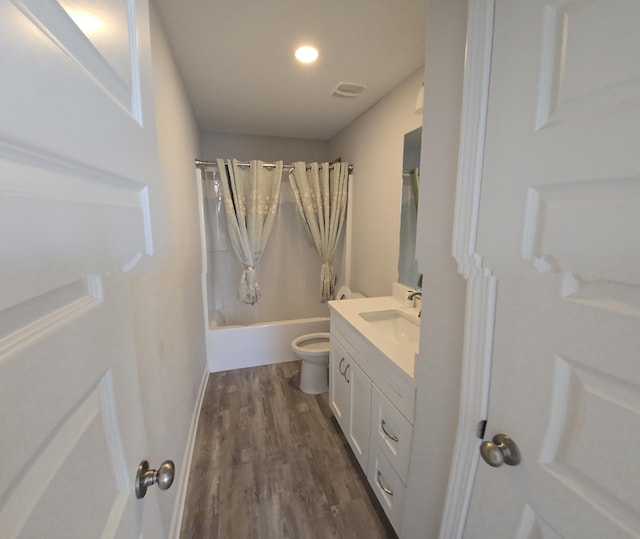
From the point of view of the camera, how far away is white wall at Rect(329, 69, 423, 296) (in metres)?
1.97

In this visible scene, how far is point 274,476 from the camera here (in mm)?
1609

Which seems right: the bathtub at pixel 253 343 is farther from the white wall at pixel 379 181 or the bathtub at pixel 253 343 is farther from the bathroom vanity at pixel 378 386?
the bathroom vanity at pixel 378 386

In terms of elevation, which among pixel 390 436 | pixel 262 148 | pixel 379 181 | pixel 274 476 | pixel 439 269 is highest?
pixel 262 148

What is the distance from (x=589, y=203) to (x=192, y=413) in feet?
7.25

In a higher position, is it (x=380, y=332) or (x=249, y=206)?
(x=249, y=206)

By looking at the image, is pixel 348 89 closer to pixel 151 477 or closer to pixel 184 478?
pixel 151 477

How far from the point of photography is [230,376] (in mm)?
2635

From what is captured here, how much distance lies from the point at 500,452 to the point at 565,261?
44 cm

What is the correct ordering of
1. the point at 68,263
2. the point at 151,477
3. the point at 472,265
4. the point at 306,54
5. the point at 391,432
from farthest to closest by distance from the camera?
the point at 306,54 → the point at 391,432 → the point at 472,265 → the point at 151,477 → the point at 68,263

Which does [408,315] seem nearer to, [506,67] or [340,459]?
[340,459]

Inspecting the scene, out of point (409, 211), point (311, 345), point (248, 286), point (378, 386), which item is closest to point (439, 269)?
point (378, 386)

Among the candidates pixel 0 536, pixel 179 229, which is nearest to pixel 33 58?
pixel 0 536

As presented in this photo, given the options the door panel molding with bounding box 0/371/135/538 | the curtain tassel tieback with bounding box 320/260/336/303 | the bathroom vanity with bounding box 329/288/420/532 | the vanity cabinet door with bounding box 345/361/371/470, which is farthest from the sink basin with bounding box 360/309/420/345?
the door panel molding with bounding box 0/371/135/538

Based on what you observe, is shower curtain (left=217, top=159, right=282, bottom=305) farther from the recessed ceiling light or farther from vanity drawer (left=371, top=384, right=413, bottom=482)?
vanity drawer (left=371, top=384, right=413, bottom=482)
